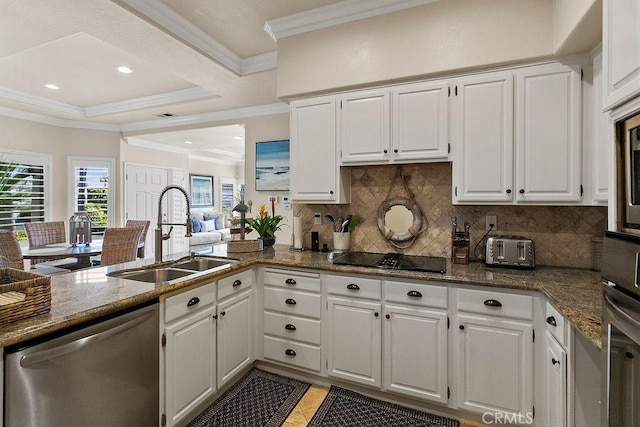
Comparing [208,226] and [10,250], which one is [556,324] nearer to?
[10,250]

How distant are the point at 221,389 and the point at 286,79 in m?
2.51

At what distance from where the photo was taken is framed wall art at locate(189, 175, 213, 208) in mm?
8930

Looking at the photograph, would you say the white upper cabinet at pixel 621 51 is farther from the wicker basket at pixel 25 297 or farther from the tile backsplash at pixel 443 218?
the wicker basket at pixel 25 297

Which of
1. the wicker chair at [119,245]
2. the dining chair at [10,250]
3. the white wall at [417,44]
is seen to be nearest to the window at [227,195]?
the wicker chair at [119,245]

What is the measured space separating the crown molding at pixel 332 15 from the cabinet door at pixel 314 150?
1.91ft

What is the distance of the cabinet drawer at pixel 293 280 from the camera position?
2.41 m

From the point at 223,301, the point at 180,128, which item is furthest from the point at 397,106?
the point at 180,128

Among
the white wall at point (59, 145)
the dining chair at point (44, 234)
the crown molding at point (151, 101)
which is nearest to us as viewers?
the crown molding at point (151, 101)

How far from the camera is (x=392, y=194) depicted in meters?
2.80

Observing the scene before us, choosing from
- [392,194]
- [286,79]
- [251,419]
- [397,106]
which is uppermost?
[286,79]

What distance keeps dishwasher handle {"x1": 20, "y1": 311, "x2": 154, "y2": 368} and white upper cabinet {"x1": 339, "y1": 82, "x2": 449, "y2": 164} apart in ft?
5.92

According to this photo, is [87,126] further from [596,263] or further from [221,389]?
[596,263]

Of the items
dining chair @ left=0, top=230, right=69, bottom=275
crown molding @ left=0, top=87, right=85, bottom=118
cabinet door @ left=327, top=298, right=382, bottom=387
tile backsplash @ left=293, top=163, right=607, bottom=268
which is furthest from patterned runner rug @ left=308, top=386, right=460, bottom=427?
crown molding @ left=0, top=87, right=85, bottom=118

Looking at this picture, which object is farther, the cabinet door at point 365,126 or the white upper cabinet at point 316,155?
the white upper cabinet at point 316,155
